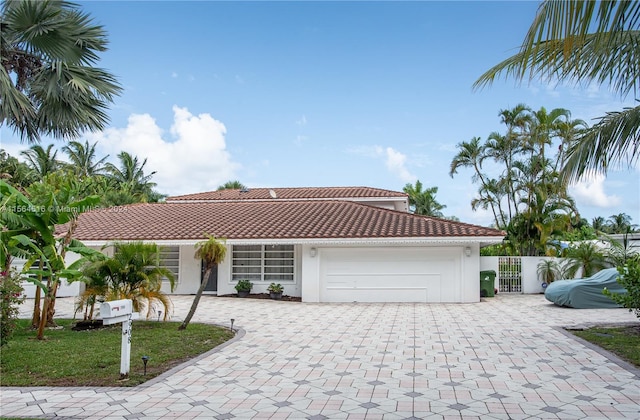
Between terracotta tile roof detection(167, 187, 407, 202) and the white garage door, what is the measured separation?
7.91 m

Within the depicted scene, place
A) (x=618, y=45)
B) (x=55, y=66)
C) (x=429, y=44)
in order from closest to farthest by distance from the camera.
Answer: (x=618, y=45), (x=55, y=66), (x=429, y=44)

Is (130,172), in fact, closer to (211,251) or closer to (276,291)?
(276,291)

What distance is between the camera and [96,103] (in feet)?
30.6

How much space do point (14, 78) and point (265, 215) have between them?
1368 cm

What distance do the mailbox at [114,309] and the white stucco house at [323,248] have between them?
11.0 meters

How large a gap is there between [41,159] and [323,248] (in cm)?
3038

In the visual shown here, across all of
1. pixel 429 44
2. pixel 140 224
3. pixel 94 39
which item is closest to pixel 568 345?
pixel 429 44

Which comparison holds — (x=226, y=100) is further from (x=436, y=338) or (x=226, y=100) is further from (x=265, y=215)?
(x=436, y=338)

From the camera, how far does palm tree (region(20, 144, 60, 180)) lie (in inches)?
1523

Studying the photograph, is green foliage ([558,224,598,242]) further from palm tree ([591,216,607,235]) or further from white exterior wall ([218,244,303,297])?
palm tree ([591,216,607,235])

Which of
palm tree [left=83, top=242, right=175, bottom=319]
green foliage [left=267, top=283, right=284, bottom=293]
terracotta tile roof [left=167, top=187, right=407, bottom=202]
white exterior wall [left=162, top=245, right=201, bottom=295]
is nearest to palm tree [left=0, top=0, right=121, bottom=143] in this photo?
palm tree [left=83, top=242, right=175, bottom=319]

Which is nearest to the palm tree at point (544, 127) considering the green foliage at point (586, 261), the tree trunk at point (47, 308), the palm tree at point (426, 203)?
the green foliage at point (586, 261)

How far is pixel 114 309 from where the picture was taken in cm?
715

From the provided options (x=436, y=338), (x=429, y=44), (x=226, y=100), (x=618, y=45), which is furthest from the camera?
(x=226, y=100)
